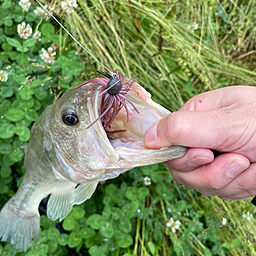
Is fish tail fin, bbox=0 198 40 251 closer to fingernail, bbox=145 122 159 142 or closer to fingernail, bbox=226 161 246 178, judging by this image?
fingernail, bbox=145 122 159 142

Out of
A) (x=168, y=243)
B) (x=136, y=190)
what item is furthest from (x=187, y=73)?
(x=168, y=243)

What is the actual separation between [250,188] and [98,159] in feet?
3.02

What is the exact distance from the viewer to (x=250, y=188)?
1419 mm

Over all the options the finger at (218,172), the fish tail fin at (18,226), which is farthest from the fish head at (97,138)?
the fish tail fin at (18,226)

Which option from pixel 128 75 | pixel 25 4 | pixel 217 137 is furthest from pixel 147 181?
pixel 25 4

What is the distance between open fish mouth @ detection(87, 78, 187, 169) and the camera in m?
1.13

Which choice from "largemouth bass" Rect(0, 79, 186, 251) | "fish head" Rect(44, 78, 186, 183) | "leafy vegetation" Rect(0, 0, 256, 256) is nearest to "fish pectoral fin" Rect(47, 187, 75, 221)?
"largemouth bass" Rect(0, 79, 186, 251)

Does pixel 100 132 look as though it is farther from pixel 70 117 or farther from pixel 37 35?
pixel 37 35

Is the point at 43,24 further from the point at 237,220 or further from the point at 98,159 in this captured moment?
the point at 237,220

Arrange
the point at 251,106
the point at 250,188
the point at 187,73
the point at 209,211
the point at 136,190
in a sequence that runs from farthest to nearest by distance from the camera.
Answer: the point at 187,73, the point at 209,211, the point at 136,190, the point at 250,188, the point at 251,106

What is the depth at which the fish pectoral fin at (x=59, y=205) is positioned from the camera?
1.86m

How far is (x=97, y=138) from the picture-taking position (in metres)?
1.18

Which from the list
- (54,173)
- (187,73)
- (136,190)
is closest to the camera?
(54,173)

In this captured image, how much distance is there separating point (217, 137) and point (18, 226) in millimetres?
1771
